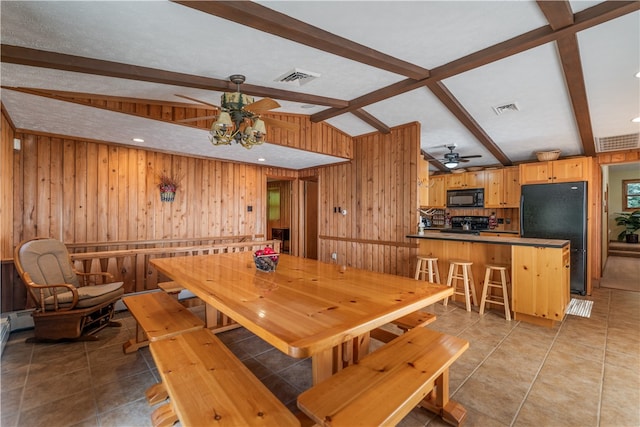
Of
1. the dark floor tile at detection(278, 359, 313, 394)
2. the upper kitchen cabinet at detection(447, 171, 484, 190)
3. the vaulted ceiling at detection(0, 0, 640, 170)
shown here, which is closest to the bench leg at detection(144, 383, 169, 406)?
the dark floor tile at detection(278, 359, 313, 394)

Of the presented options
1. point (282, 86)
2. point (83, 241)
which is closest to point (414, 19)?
point (282, 86)

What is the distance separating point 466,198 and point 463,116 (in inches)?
120

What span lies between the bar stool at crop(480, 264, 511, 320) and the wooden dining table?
77.7 inches

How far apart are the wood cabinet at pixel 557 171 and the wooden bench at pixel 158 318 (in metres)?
5.78

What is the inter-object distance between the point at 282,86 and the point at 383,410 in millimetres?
3109

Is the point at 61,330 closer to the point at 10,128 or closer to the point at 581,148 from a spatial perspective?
the point at 10,128

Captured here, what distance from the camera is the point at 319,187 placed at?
613cm

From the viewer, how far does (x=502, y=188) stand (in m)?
5.85

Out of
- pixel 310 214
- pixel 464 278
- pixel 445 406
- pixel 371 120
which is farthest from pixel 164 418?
pixel 310 214

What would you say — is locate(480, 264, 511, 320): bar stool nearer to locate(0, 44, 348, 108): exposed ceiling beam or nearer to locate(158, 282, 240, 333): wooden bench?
locate(158, 282, 240, 333): wooden bench

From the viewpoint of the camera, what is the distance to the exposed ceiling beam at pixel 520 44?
6.74ft

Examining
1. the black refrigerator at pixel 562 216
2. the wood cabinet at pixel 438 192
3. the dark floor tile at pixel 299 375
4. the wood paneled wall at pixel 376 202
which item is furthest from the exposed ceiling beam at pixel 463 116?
the dark floor tile at pixel 299 375

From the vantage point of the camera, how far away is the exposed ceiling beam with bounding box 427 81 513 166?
10.7ft

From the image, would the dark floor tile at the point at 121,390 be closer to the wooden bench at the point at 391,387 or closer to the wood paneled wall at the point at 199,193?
the wooden bench at the point at 391,387
